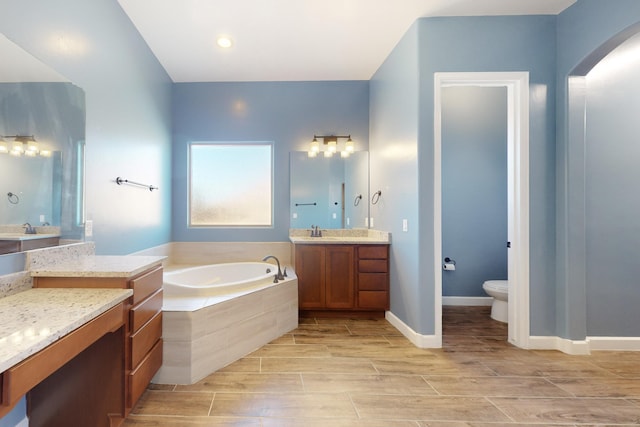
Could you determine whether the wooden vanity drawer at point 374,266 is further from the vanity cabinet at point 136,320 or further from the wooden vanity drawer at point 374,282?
the vanity cabinet at point 136,320

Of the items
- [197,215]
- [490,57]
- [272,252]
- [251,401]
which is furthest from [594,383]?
[197,215]

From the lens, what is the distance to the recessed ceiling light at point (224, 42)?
281 centimetres

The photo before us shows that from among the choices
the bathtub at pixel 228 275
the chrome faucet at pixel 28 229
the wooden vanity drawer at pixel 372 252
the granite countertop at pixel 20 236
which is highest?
the chrome faucet at pixel 28 229

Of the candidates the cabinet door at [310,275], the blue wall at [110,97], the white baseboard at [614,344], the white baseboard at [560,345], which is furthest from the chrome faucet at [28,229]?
the white baseboard at [614,344]

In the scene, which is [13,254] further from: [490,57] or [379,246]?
[490,57]

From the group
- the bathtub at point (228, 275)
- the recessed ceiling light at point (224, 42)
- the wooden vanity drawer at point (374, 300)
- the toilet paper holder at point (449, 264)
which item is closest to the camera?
the bathtub at point (228, 275)

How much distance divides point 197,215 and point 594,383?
406cm

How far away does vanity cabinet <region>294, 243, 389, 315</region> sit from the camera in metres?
3.21

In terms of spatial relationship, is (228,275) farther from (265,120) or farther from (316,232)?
(265,120)

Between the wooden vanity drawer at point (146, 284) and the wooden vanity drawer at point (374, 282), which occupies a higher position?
the wooden vanity drawer at point (146, 284)

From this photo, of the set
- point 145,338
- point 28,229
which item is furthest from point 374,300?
point 28,229

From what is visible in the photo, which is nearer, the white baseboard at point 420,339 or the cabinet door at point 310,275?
the white baseboard at point 420,339

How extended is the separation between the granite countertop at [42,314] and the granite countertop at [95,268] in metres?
0.08

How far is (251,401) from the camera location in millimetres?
1761
